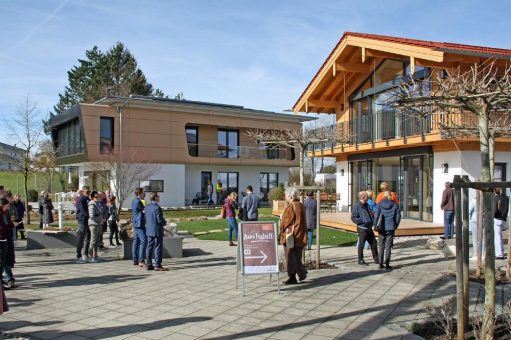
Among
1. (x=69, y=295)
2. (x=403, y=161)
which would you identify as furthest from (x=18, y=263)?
(x=403, y=161)

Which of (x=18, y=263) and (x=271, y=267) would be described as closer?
(x=271, y=267)

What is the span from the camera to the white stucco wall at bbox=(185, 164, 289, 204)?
35625mm

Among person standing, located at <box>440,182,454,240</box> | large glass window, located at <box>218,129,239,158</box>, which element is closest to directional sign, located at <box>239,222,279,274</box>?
person standing, located at <box>440,182,454,240</box>

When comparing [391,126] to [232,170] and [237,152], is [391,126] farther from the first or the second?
[232,170]

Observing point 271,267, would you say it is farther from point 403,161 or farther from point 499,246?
point 403,161

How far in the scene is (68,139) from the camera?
34.4 meters

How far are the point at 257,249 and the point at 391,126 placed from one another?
484 inches

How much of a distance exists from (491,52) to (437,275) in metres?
9.35

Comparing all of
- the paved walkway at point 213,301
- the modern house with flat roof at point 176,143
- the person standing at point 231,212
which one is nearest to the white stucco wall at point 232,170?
the modern house with flat roof at point 176,143

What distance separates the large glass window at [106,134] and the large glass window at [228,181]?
9088 mm

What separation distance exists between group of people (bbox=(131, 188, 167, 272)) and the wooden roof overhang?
9773 millimetres

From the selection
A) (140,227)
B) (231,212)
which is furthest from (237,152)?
(140,227)

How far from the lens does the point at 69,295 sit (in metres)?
7.80

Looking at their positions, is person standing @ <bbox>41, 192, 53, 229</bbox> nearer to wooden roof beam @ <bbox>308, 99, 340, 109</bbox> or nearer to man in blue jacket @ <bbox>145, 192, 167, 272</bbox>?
man in blue jacket @ <bbox>145, 192, 167, 272</bbox>
